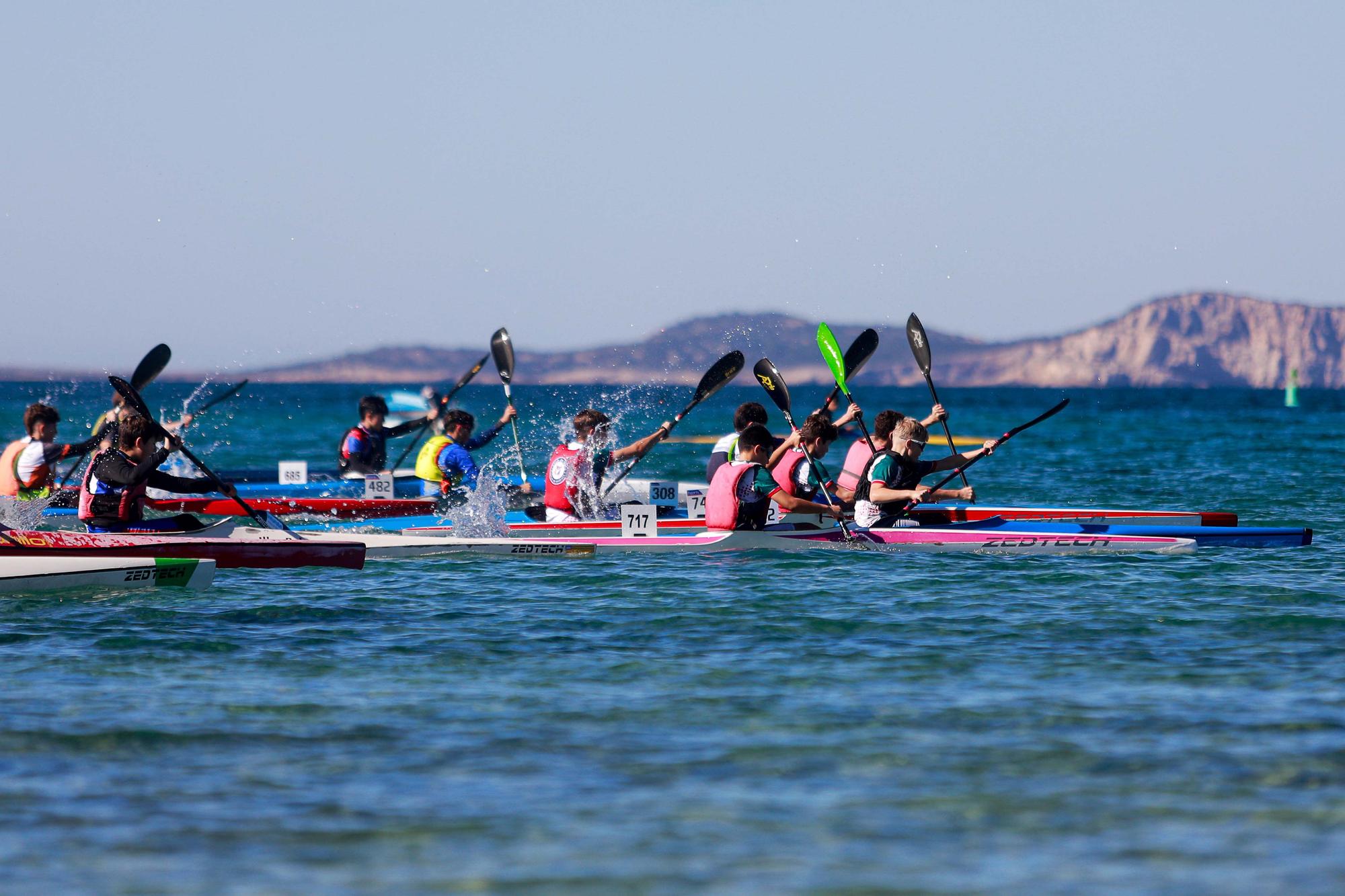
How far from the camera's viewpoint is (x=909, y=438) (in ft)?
48.7

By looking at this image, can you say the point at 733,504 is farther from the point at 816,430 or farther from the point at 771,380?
the point at 771,380

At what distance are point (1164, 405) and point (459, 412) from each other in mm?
115098

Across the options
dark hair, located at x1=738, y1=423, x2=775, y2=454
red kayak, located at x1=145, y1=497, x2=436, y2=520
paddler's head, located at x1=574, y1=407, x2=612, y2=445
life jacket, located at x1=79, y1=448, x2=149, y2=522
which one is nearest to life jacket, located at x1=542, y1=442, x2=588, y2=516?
paddler's head, located at x1=574, y1=407, x2=612, y2=445

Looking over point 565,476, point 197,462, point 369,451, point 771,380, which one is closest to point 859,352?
point 771,380

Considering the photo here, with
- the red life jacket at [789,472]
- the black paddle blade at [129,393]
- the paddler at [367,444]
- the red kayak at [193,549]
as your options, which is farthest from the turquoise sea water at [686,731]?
the paddler at [367,444]

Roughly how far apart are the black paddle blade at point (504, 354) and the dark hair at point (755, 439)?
324 inches

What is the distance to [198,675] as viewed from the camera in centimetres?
938

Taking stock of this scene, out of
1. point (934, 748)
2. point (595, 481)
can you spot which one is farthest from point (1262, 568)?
point (934, 748)

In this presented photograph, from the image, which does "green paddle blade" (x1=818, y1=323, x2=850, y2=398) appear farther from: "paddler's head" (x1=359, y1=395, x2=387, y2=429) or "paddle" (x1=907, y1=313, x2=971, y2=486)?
"paddler's head" (x1=359, y1=395, x2=387, y2=429)

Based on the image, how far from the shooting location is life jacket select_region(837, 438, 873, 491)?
1578 centimetres

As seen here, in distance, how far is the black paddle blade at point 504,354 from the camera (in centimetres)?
2195

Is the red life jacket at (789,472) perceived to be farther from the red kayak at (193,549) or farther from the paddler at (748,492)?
the red kayak at (193,549)

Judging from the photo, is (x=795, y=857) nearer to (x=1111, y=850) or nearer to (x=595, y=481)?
(x=1111, y=850)

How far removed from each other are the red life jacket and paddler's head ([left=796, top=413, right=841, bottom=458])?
0.47m
